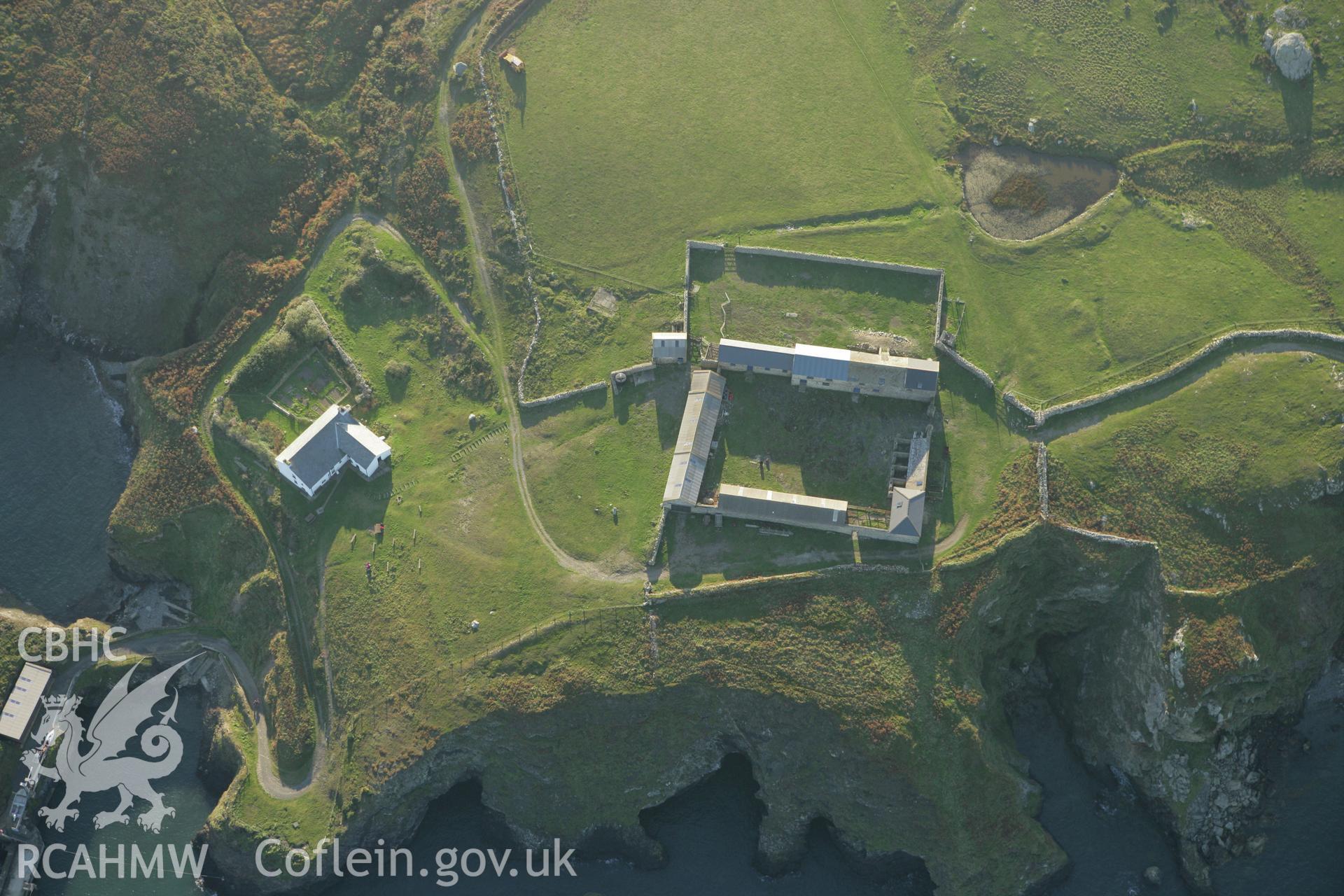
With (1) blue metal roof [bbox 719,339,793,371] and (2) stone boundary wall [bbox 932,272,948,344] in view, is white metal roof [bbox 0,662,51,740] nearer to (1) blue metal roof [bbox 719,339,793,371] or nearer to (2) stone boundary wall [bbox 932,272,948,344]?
(1) blue metal roof [bbox 719,339,793,371]

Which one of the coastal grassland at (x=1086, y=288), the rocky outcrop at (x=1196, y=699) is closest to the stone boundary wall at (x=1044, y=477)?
the coastal grassland at (x=1086, y=288)

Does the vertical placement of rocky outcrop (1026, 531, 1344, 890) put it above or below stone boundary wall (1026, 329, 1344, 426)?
below

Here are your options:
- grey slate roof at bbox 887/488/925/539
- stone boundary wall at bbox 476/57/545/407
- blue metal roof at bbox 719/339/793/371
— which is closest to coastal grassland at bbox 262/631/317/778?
stone boundary wall at bbox 476/57/545/407

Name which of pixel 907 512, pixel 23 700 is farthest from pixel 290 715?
pixel 907 512

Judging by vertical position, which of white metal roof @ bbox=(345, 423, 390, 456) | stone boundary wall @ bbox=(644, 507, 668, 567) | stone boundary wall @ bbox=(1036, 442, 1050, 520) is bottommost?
stone boundary wall @ bbox=(1036, 442, 1050, 520)

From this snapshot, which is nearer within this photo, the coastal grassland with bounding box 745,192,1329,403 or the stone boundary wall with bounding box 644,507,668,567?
the stone boundary wall with bounding box 644,507,668,567

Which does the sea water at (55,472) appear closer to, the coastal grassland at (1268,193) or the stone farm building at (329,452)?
the stone farm building at (329,452)


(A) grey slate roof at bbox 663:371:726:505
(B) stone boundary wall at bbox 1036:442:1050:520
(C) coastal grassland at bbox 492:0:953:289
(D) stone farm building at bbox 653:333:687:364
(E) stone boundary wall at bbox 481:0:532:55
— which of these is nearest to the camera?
(B) stone boundary wall at bbox 1036:442:1050:520
